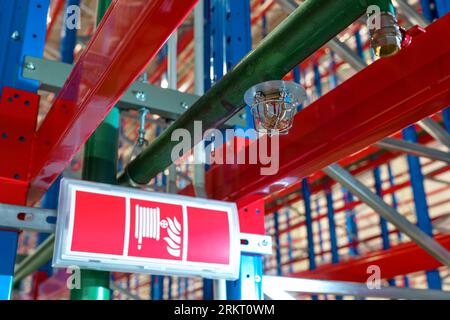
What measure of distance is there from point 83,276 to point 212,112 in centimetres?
100

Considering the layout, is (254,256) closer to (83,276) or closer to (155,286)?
(83,276)

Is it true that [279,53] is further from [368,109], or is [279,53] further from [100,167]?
[100,167]

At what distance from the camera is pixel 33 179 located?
219 centimetres

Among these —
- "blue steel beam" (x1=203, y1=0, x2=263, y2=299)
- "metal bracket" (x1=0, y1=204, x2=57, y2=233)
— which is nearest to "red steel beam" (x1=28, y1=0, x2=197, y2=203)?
"metal bracket" (x1=0, y1=204, x2=57, y2=233)

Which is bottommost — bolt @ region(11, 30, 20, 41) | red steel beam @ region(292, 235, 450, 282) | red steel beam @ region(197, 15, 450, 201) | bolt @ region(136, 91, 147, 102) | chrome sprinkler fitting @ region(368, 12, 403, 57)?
chrome sprinkler fitting @ region(368, 12, 403, 57)

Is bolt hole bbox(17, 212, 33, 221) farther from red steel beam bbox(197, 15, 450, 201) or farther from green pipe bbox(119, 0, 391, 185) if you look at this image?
red steel beam bbox(197, 15, 450, 201)

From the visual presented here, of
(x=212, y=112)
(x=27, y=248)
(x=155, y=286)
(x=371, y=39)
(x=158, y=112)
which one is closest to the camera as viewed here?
(x=371, y=39)

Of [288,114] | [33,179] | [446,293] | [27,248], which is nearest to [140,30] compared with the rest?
[288,114]

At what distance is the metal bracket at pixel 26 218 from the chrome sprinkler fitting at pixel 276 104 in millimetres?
954

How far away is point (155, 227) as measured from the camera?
74.5 inches

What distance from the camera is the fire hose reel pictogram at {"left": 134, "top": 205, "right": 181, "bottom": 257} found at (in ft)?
6.14

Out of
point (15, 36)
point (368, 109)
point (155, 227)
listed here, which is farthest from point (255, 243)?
point (15, 36)

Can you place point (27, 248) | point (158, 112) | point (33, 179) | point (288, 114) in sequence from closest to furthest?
point (288, 114) → point (33, 179) → point (158, 112) → point (27, 248)

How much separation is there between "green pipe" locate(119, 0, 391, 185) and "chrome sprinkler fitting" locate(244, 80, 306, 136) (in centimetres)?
7
